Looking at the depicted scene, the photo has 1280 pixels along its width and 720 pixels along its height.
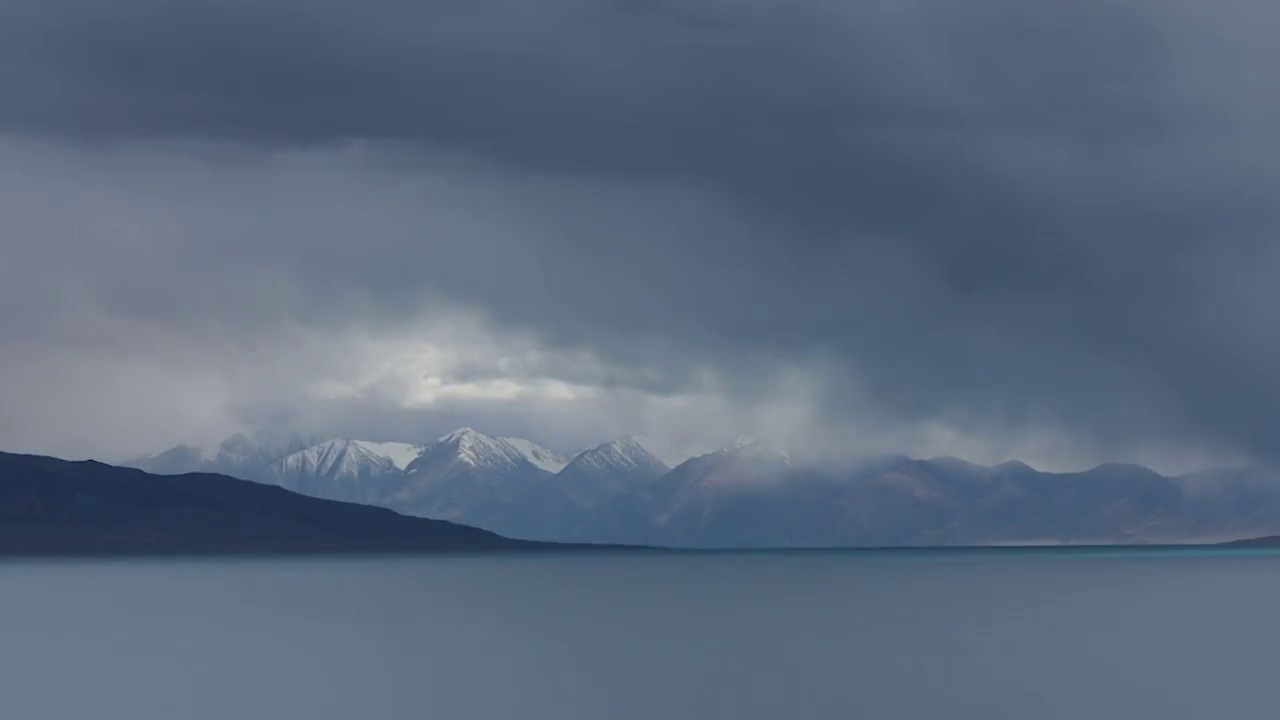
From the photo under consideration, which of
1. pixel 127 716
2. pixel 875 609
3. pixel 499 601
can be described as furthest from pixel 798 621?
pixel 127 716

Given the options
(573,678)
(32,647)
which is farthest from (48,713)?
(32,647)

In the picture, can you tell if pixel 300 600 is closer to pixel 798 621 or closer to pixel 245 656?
pixel 798 621

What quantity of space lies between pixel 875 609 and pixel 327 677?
92.5 meters

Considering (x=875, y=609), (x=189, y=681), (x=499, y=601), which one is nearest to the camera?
(x=189, y=681)

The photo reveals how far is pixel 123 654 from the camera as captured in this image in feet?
361

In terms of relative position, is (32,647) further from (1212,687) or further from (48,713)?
(1212,687)

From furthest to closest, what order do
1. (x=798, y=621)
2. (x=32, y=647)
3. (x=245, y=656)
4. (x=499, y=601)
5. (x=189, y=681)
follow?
(x=499, y=601)
(x=798, y=621)
(x=32, y=647)
(x=245, y=656)
(x=189, y=681)

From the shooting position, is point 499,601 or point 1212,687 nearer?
point 1212,687

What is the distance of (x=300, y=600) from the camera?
196m

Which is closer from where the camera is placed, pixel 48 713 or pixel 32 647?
pixel 48 713

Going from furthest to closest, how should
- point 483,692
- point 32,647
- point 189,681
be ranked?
point 32,647, point 189,681, point 483,692

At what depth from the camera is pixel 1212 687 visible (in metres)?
85.3

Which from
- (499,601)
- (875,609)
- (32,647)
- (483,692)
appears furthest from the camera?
(499,601)

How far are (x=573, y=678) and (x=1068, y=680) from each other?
26105 mm
